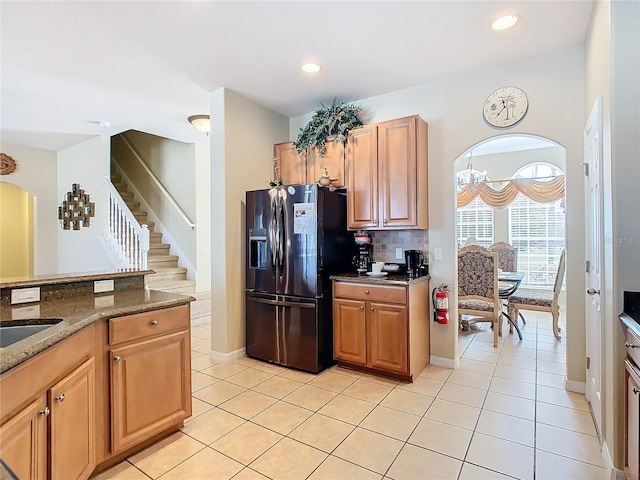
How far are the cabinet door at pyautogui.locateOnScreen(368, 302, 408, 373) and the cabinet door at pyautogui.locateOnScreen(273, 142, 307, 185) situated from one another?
65.6 inches

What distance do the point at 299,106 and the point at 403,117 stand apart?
1293mm

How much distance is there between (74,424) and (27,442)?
1.20 ft

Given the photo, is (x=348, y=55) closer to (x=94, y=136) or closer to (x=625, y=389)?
(x=625, y=389)

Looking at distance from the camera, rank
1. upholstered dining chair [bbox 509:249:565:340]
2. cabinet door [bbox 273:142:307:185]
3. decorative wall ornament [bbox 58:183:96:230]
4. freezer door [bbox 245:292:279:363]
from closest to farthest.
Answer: freezer door [bbox 245:292:279:363] → cabinet door [bbox 273:142:307:185] → upholstered dining chair [bbox 509:249:565:340] → decorative wall ornament [bbox 58:183:96:230]

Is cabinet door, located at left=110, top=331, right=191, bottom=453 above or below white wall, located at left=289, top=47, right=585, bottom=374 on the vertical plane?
below

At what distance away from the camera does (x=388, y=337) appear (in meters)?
3.08

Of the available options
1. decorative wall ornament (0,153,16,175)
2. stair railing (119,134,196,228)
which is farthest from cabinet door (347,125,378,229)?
decorative wall ornament (0,153,16,175)

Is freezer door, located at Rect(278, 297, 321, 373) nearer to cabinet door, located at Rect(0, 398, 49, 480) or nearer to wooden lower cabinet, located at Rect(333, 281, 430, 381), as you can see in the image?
wooden lower cabinet, located at Rect(333, 281, 430, 381)

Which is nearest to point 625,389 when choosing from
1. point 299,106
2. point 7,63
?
point 299,106

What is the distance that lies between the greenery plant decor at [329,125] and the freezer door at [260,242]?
2.50 feet

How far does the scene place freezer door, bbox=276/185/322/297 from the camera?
3.28 meters

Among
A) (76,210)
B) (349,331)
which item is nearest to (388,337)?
(349,331)

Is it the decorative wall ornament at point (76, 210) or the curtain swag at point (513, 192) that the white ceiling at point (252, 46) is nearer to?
the decorative wall ornament at point (76, 210)

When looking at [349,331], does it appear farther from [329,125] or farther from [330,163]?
[329,125]
